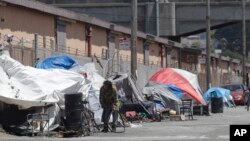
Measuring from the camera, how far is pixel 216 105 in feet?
120

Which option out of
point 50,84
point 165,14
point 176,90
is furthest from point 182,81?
point 165,14

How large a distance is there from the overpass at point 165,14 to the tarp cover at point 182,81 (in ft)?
102

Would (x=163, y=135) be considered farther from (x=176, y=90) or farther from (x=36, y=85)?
(x=176, y=90)

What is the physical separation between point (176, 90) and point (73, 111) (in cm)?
1203

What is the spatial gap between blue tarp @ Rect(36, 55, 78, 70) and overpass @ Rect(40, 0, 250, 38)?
129 ft

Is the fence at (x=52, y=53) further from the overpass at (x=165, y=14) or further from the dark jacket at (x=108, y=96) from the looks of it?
the overpass at (x=165, y=14)

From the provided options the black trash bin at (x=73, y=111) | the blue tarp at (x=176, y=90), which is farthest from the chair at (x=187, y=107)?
the black trash bin at (x=73, y=111)

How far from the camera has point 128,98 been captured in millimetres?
28328

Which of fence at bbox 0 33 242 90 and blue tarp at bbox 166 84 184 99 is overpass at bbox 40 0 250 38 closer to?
fence at bbox 0 33 242 90

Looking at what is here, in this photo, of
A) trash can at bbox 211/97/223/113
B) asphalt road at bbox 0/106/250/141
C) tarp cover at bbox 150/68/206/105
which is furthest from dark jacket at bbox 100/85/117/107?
trash can at bbox 211/97/223/113

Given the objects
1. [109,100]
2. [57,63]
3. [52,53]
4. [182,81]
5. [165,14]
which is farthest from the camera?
[165,14]

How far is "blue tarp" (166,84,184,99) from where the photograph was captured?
1246 inches

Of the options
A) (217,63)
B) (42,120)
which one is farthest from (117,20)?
(42,120)

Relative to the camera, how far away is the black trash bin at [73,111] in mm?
20469
